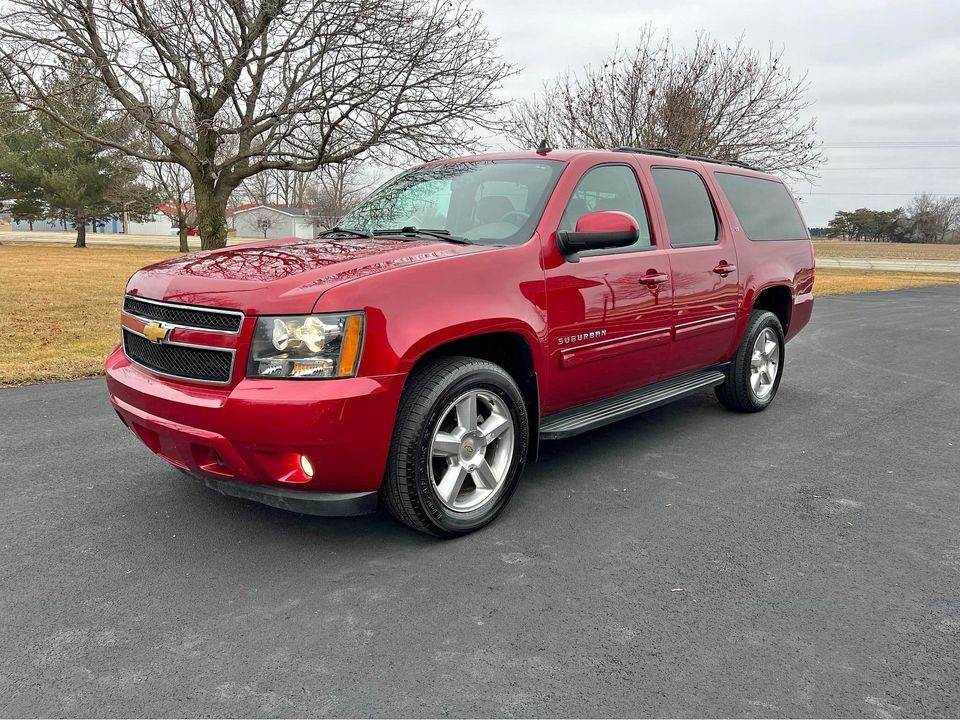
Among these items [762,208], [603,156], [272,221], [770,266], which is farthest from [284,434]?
[272,221]

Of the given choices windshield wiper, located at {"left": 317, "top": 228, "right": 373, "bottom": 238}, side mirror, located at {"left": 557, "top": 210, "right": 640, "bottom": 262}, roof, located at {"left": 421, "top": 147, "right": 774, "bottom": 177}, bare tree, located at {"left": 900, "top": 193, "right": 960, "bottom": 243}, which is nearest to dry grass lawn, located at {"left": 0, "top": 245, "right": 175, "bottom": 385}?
windshield wiper, located at {"left": 317, "top": 228, "right": 373, "bottom": 238}

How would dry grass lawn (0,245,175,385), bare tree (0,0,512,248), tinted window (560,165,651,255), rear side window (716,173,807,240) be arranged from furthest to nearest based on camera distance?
bare tree (0,0,512,248), dry grass lawn (0,245,175,385), rear side window (716,173,807,240), tinted window (560,165,651,255)

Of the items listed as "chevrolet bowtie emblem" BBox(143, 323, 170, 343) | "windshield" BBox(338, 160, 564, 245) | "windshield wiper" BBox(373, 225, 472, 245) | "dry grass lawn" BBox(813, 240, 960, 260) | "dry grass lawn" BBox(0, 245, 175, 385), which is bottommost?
"dry grass lawn" BBox(0, 245, 175, 385)

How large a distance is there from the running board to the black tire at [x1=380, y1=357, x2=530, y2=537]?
0.55 m

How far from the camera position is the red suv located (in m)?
2.72

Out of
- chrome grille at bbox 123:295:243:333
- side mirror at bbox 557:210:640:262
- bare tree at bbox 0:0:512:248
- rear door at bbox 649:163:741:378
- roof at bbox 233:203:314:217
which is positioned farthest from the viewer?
roof at bbox 233:203:314:217

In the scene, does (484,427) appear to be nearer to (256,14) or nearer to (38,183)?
(256,14)

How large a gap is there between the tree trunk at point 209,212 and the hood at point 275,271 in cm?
1515

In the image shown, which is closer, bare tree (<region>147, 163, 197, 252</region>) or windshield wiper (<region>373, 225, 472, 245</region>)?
windshield wiper (<region>373, 225, 472, 245</region>)

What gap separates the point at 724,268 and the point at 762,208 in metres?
1.11

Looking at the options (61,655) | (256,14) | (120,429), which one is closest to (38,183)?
(256,14)

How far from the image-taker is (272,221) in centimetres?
8569

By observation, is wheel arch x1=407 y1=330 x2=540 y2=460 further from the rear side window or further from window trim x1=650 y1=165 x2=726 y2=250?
the rear side window

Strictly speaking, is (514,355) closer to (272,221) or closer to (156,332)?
(156,332)
